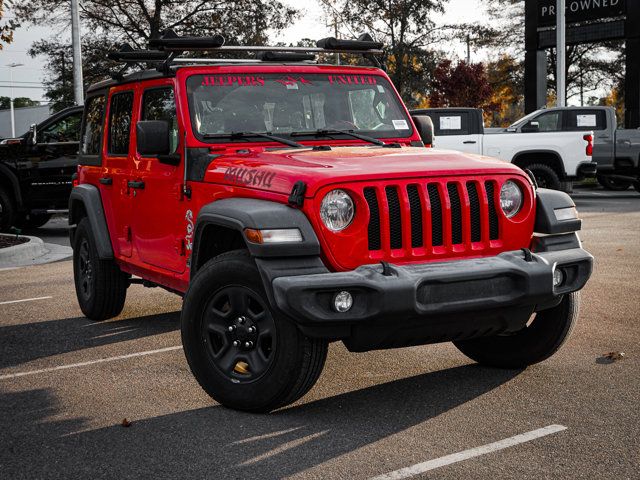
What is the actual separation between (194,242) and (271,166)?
67cm

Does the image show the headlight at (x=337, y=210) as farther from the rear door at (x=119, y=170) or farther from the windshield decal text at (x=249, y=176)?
the rear door at (x=119, y=170)

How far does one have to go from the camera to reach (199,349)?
525 cm

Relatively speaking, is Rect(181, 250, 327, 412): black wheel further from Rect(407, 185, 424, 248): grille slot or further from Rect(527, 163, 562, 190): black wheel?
Rect(527, 163, 562, 190): black wheel

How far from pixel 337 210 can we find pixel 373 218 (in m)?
0.20

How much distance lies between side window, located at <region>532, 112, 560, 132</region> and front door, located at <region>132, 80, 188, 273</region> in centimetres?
1643

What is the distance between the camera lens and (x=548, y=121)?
22078 millimetres

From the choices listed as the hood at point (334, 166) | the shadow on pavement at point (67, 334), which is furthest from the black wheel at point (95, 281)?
the hood at point (334, 166)

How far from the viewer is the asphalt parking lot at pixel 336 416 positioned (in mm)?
4305

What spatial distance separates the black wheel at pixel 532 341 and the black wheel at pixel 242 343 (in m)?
1.53

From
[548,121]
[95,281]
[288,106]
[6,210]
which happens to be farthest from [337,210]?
[548,121]

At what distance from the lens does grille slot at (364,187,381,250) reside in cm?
489

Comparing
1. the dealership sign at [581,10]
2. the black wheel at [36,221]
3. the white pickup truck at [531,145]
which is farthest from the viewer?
the dealership sign at [581,10]

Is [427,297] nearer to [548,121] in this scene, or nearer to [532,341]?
[532,341]

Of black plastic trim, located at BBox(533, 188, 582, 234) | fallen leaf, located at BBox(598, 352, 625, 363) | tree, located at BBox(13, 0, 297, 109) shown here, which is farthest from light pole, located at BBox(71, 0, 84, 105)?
black plastic trim, located at BBox(533, 188, 582, 234)
